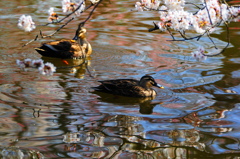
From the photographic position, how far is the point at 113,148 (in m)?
5.52

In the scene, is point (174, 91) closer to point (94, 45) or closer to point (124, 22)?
point (94, 45)

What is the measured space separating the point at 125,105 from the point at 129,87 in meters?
0.53

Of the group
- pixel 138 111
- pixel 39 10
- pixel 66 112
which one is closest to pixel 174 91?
pixel 138 111

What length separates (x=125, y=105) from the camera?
7.28 metres

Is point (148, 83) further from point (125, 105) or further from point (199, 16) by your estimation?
point (199, 16)

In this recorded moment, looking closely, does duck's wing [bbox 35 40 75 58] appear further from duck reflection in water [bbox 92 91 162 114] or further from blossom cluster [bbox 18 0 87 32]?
blossom cluster [bbox 18 0 87 32]

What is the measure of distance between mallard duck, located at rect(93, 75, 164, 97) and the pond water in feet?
0.38

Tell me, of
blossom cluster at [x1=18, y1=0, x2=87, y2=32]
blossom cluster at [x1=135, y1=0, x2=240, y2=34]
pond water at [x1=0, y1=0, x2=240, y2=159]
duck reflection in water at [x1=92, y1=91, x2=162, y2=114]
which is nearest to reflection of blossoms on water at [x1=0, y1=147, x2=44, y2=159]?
pond water at [x1=0, y1=0, x2=240, y2=159]

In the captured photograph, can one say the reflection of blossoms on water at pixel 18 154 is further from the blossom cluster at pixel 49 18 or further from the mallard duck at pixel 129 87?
the mallard duck at pixel 129 87

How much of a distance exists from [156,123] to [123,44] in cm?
473

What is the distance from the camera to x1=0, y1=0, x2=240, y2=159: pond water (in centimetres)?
555

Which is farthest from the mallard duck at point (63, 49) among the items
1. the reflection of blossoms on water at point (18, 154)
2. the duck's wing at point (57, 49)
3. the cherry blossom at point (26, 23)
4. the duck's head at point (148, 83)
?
the reflection of blossoms on water at point (18, 154)

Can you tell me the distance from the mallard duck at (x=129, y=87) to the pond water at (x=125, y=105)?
12 centimetres

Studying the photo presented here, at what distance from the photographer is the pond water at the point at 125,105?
5551 millimetres
